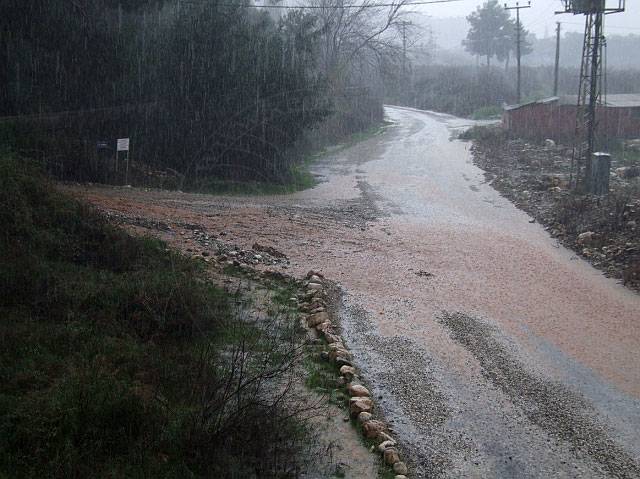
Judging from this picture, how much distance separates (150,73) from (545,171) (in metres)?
15.7

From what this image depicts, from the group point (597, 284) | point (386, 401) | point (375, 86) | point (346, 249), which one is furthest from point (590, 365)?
point (375, 86)

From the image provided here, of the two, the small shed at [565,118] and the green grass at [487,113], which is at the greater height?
the green grass at [487,113]

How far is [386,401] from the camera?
786 cm

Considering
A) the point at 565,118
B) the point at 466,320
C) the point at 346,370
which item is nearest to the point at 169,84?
the point at 466,320

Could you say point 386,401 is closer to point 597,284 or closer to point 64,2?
point 597,284

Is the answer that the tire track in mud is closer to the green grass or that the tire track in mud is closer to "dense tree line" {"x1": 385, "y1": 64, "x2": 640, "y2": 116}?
the green grass

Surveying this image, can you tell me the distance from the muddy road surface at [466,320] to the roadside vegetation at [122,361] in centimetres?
165

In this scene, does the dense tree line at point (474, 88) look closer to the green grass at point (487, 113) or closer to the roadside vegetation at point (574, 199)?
the green grass at point (487, 113)

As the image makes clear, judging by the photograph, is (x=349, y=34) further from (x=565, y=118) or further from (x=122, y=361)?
(x=122, y=361)

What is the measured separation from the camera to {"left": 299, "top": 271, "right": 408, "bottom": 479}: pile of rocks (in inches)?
257

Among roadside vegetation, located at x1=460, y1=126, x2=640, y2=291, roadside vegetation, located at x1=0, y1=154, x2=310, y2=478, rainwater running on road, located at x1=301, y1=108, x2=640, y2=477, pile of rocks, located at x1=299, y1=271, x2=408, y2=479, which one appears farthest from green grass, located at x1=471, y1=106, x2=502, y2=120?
roadside vegetation, located at x1=0, y1=154, x2=310, y2=478

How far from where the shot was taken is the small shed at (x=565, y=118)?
35.6 m

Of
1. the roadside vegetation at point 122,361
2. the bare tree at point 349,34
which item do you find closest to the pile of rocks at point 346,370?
the roadside vegetation at point 122,361

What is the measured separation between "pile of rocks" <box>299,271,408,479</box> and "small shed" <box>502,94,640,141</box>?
1080 inches
